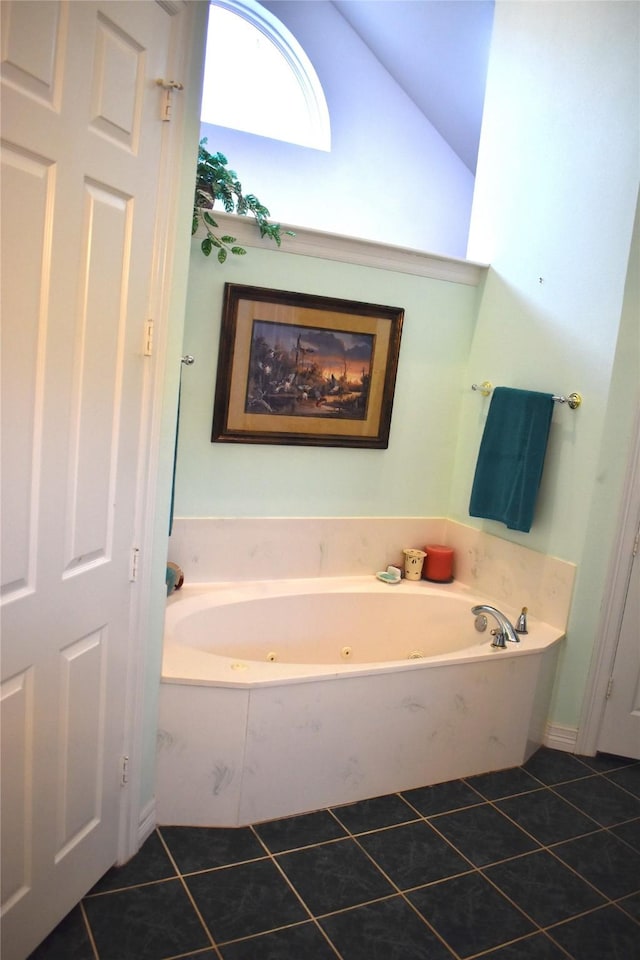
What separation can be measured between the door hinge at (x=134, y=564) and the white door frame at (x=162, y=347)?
2 cm

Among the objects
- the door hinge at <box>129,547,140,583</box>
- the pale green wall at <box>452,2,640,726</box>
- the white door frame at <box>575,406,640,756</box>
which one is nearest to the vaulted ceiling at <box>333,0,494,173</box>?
the pale green wall at <box>452,2,640,726</box>

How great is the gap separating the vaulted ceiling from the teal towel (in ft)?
5.72

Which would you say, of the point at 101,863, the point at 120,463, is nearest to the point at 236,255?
the point at 120,463

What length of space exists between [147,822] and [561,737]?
5.76 ft

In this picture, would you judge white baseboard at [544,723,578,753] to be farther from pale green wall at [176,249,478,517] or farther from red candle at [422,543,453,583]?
pale green wall at [176,249,478,517]

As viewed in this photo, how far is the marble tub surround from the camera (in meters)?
3.13

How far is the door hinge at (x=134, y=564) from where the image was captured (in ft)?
6.54

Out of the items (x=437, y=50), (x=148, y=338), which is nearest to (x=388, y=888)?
(x=148, y=338)

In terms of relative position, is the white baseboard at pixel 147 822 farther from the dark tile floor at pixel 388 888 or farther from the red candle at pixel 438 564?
the red candle at pixel 438 564

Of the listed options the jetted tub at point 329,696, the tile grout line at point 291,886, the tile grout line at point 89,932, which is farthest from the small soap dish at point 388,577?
the tile grout line at point 89,932

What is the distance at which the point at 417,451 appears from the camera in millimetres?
3588

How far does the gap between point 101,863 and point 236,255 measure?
7.10 ft

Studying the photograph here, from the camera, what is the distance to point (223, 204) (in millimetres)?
2820

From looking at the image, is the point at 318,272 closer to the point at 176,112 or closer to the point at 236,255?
the point at 236,255
